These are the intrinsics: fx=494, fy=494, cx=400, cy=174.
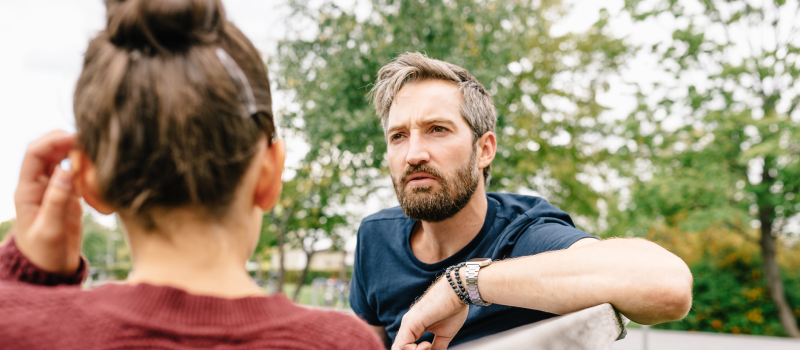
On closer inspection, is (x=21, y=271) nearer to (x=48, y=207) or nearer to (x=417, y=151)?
(x=48, y=207)

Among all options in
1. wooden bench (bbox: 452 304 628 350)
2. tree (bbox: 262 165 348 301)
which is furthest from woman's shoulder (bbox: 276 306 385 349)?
tree (bbox: 262 165 348 301)

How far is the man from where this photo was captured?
4.57 feet

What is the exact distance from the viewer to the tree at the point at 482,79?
9.25m

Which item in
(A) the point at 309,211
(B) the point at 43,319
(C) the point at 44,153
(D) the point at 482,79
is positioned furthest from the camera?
(A) the point at 309,211

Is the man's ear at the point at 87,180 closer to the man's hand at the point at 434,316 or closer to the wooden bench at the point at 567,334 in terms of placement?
the wooden bench at the point at 567,334

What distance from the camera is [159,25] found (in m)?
0.80

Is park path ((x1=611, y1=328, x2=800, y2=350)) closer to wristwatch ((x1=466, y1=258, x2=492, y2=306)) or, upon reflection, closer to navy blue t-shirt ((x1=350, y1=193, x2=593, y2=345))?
navy blue t-shirt ((x1=350, y1=193, x2=593, y2=345))

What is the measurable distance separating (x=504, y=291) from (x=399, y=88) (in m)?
1.27

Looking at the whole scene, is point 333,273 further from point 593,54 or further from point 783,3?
point 783,3

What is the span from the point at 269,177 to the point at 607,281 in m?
0.98

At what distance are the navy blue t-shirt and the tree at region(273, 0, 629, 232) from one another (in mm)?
6095

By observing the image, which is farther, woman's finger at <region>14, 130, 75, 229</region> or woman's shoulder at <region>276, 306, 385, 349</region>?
woman's finger at <region>14, 130, 75, 229</region>

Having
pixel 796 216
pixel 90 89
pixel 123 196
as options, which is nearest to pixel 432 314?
pixel 123 196

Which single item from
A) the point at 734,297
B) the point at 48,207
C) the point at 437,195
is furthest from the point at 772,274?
the point at 48,207
